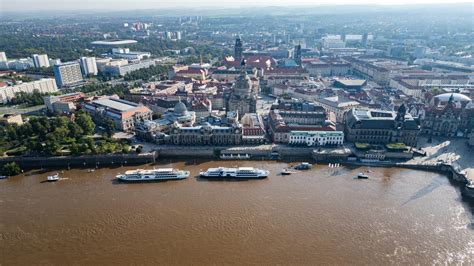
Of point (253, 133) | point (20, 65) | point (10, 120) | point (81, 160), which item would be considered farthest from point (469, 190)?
point (20, 65)

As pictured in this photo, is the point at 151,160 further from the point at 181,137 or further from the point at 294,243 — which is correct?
the point at 294,243

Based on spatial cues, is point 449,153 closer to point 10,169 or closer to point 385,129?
point 385,129

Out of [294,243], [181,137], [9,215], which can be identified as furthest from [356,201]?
[9,215]

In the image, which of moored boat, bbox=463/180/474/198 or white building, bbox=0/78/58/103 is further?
white building, bbox=0/78/58/103

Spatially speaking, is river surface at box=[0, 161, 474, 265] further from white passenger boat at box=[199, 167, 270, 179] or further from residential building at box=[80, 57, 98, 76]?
residential building at box=[80, 57, 98, 76]

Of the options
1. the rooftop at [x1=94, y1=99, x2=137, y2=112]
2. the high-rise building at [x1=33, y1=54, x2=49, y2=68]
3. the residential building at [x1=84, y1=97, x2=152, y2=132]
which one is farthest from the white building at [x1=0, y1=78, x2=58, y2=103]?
the high-rise building at [x1=33, y1=54, x2=49, y2=68]
